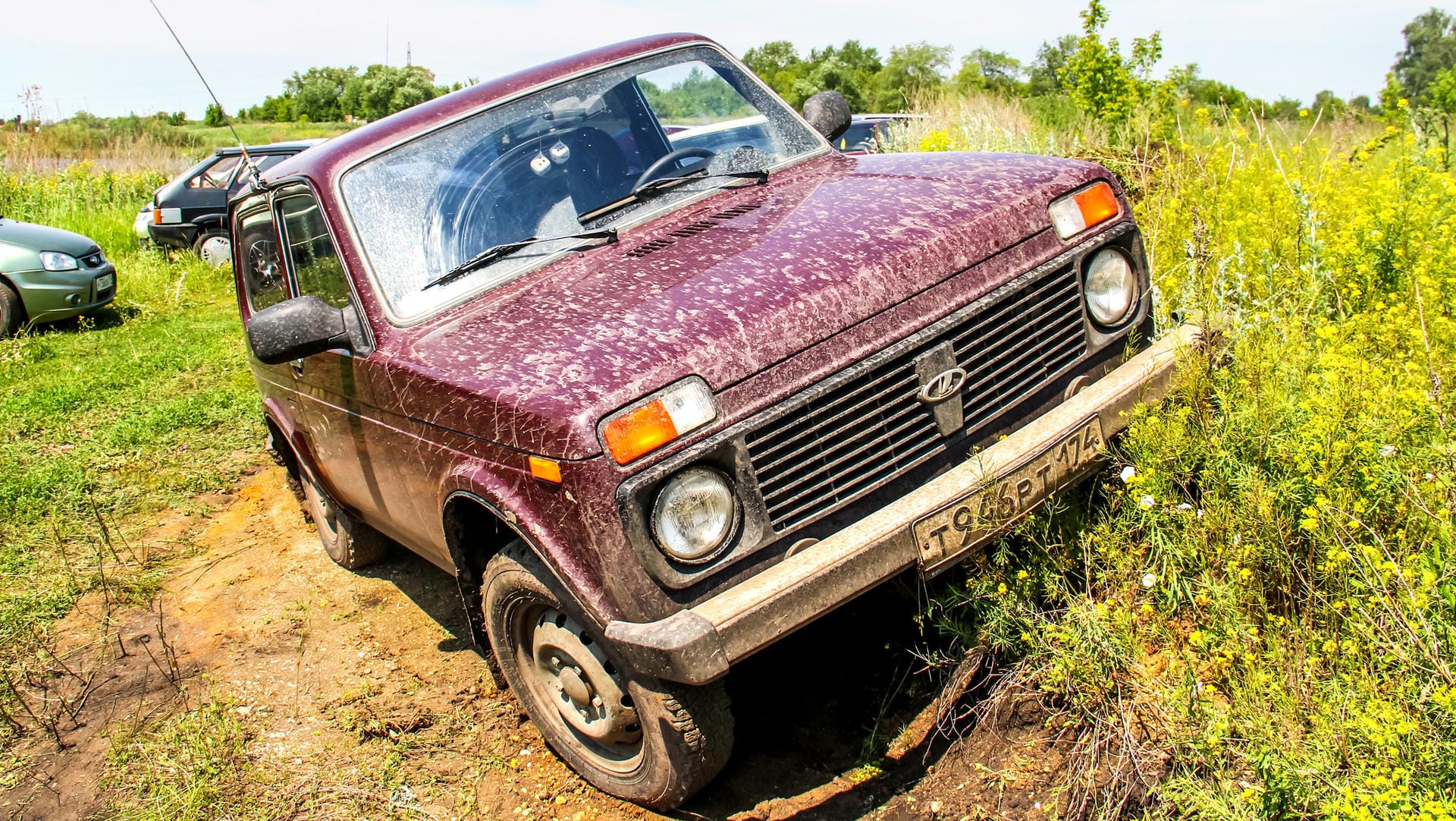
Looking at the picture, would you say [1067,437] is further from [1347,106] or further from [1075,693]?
[1347,106]

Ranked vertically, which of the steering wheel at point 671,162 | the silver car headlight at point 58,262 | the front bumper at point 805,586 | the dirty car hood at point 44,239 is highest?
the steering wheel at point 671,162

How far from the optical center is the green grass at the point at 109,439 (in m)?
5.32

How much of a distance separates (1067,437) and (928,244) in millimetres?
671

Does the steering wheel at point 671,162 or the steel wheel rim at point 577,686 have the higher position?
the steering wheel at point 671,162

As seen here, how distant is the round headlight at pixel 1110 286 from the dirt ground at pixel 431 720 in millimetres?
1104

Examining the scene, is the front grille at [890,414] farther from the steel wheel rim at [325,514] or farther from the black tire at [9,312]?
the black tire at [9,312]

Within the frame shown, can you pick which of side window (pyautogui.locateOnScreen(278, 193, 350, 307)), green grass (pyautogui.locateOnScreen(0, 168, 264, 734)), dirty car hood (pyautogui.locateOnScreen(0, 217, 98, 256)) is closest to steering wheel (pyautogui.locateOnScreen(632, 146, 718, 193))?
side window (pyautogui.locateOnScreen(278, 193, 350, 307))

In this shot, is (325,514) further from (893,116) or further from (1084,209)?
(893,116)

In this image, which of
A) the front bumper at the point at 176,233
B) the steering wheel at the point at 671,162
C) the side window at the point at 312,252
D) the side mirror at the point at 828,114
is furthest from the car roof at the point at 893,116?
the front bumper at the point at 176,233

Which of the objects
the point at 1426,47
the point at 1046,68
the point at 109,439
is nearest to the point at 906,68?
the point at 1046,68

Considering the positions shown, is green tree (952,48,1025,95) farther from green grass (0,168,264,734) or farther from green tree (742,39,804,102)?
green grass (0,168,264,734)

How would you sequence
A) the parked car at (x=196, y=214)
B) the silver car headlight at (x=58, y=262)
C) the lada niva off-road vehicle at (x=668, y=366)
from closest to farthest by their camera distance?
the lada niva off-road vehicle at (x=668, y=366), the silver car headlight at (x=58, y=262), the parked car at (x=196, y=214)

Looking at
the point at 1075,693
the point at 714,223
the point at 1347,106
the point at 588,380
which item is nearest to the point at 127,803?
the point at 588,380

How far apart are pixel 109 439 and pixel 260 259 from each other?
10.8 feet
